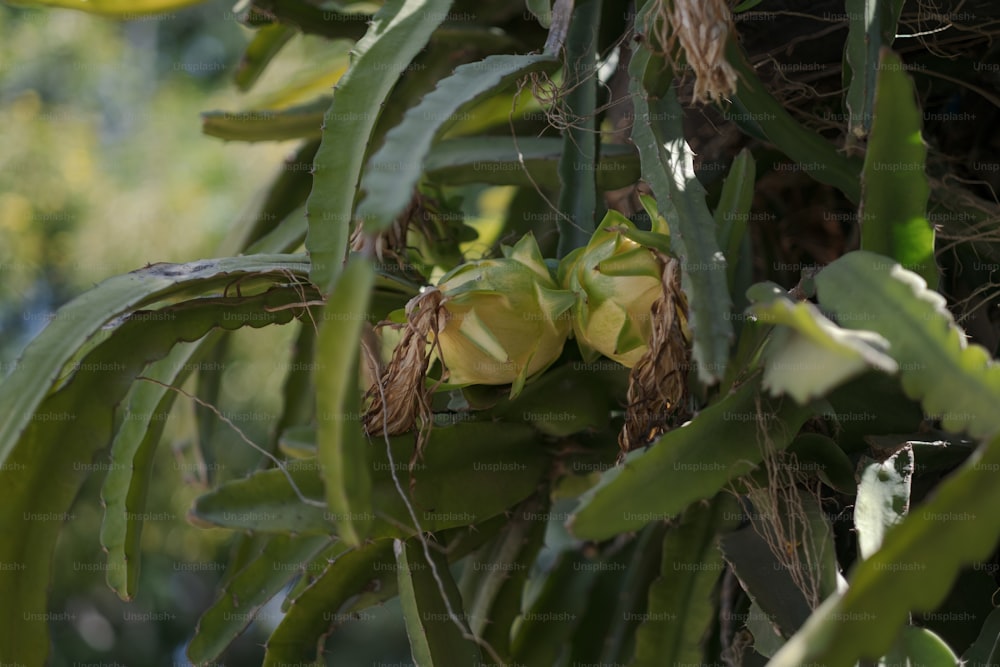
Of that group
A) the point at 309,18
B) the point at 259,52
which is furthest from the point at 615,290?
the point at 259,52

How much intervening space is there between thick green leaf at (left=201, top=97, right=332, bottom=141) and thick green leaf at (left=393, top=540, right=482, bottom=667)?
1.39 ft

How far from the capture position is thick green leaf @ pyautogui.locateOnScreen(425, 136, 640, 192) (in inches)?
25.4

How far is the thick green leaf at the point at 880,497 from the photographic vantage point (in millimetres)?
405

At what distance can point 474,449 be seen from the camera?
524 millimetres

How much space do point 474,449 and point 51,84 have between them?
353cm

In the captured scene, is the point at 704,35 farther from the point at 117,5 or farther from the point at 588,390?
the point at 117,5

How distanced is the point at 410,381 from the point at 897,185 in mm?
260

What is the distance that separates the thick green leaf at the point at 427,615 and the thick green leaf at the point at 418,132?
0.72ft

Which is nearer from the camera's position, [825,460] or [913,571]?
[913,571]

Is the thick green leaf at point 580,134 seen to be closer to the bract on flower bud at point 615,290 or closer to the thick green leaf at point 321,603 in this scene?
the bract on flower bud at point 615,290

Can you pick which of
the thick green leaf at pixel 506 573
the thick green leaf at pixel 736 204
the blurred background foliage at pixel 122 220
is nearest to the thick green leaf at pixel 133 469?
the thick green leaf at pixel 506 573

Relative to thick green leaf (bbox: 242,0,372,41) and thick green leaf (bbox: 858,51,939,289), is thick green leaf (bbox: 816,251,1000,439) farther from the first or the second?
thick green leaf (bbox: 242,0,372,41)

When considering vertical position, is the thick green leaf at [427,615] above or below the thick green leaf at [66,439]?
below

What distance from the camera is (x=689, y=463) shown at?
1.36ft
